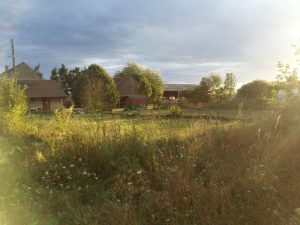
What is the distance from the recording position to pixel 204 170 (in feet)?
19.2

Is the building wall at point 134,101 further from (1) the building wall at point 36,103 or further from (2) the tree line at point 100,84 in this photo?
(1) the building wall at point 36,103

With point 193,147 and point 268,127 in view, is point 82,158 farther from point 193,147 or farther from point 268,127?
point 268,127

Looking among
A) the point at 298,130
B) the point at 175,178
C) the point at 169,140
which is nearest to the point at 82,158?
the point at 169,140

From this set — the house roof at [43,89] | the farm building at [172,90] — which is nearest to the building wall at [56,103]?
the house roof at [43,89]

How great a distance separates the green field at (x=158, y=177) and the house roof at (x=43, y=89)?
4691 cm

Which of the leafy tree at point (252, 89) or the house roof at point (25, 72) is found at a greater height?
the house roof at point (25, 72)

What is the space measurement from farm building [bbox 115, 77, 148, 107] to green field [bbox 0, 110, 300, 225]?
2028 inches

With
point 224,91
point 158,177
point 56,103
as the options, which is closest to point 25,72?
point 56,103

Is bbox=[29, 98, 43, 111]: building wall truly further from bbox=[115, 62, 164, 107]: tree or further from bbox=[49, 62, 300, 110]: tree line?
bbox=[115, 62, 164, 107]: tree

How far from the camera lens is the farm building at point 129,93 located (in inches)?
2372

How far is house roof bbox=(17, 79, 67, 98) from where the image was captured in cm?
5343

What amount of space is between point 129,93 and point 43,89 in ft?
53.7

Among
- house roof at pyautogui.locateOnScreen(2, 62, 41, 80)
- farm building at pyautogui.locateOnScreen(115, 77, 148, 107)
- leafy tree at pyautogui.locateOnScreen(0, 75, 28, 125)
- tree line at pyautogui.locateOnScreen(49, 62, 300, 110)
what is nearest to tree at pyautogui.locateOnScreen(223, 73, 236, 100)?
tree line at pyautogui.locateOnScreen(49, 62, 300, 110)

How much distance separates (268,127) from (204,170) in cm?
280
